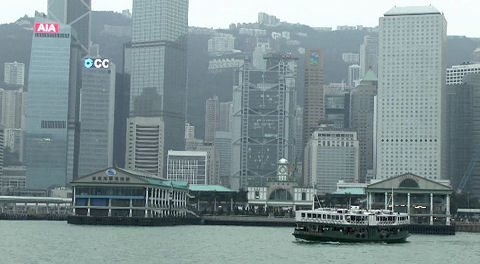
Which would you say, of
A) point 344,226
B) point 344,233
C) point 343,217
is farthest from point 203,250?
point 343,217

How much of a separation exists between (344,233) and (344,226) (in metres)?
1.06

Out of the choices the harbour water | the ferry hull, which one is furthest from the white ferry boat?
the harbour water

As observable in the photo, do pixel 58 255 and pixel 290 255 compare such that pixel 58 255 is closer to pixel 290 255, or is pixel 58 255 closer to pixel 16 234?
pixel 290 255

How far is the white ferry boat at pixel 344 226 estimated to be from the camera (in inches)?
6029

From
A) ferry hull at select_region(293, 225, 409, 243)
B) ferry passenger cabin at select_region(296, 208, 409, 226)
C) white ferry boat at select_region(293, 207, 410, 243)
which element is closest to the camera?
ferry hull at select_region(293, 225, 409, 243)

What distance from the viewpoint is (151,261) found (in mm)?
113062

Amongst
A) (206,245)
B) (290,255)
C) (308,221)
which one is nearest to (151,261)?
(290,255)

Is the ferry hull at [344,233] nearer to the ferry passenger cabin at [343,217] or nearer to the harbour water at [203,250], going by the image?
the ferry passenger cabin at [343,217]

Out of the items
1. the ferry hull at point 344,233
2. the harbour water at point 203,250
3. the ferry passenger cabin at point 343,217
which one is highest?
the ferry passenger cabin at point 343,217

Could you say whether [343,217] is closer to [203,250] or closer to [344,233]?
[344,233]

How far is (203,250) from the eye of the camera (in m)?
133

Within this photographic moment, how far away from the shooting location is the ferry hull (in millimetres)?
152875

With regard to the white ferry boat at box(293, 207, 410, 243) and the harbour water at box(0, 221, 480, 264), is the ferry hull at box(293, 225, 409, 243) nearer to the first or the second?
the white ferry boat at box(293, 207, 410, 243)

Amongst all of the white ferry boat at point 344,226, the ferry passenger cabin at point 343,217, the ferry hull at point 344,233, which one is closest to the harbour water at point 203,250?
the ferry hull at point 344,233
